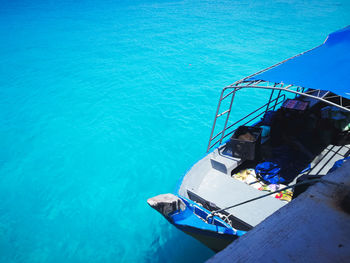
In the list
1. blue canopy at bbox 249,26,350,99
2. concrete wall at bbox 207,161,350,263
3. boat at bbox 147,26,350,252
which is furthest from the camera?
blue canopy at bbox 249,26,350,99

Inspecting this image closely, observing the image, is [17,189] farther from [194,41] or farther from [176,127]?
[194,41]

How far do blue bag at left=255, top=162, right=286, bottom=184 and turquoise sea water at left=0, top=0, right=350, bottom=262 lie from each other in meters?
3.14

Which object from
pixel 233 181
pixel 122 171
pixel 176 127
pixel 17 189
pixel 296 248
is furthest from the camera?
pixel 176 127

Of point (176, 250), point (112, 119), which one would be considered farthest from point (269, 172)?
point (112, 119)

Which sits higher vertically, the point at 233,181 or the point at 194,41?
the point at 194,41

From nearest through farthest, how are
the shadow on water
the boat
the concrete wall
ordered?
the concrete wall
the boat
the shadow on water

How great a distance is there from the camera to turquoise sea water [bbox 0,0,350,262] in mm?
7727

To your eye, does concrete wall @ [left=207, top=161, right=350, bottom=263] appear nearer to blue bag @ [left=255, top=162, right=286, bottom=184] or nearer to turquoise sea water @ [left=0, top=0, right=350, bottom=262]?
blue bag @ [left=255, top=162, right=286, bottom=184]

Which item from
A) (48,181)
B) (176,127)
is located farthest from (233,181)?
(48,181)

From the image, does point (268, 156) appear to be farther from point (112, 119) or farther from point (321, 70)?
point (112, 119)

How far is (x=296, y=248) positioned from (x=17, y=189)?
11724 mm

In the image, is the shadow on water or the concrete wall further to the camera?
the shadow on water

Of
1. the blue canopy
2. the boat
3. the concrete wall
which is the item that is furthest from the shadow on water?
the concrete wall

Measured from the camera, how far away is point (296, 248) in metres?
0.91
